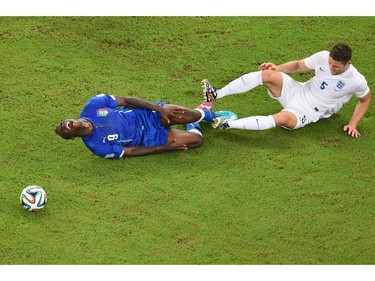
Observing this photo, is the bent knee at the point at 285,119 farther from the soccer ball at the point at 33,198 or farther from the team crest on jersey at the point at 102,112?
the soccer ball at the point at 33,198

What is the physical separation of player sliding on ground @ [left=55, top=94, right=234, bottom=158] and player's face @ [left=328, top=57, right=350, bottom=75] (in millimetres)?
1342

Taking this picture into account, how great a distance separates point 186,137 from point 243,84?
891mm

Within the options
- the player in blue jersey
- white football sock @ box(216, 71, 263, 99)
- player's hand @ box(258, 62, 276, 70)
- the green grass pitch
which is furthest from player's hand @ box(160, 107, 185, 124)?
player's hand @ box(258, 62, 276, 70)

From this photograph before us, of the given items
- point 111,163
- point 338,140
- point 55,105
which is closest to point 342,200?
point 338,140

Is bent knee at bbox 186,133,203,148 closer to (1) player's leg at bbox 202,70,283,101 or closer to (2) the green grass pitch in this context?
(2) the green grass pitch

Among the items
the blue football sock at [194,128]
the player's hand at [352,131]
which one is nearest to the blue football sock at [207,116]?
the blue football sock at [194,128]

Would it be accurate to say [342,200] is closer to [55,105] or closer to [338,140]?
[338,140]

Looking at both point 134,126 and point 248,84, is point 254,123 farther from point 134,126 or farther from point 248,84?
point 134,126

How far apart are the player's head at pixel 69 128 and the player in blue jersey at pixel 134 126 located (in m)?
0.03

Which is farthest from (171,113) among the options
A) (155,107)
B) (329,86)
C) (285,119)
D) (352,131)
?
(352,131)

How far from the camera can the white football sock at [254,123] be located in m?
10.7

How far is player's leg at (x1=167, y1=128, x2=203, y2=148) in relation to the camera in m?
10.6

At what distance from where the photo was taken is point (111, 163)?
10438 mm

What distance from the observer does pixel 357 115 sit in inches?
424
